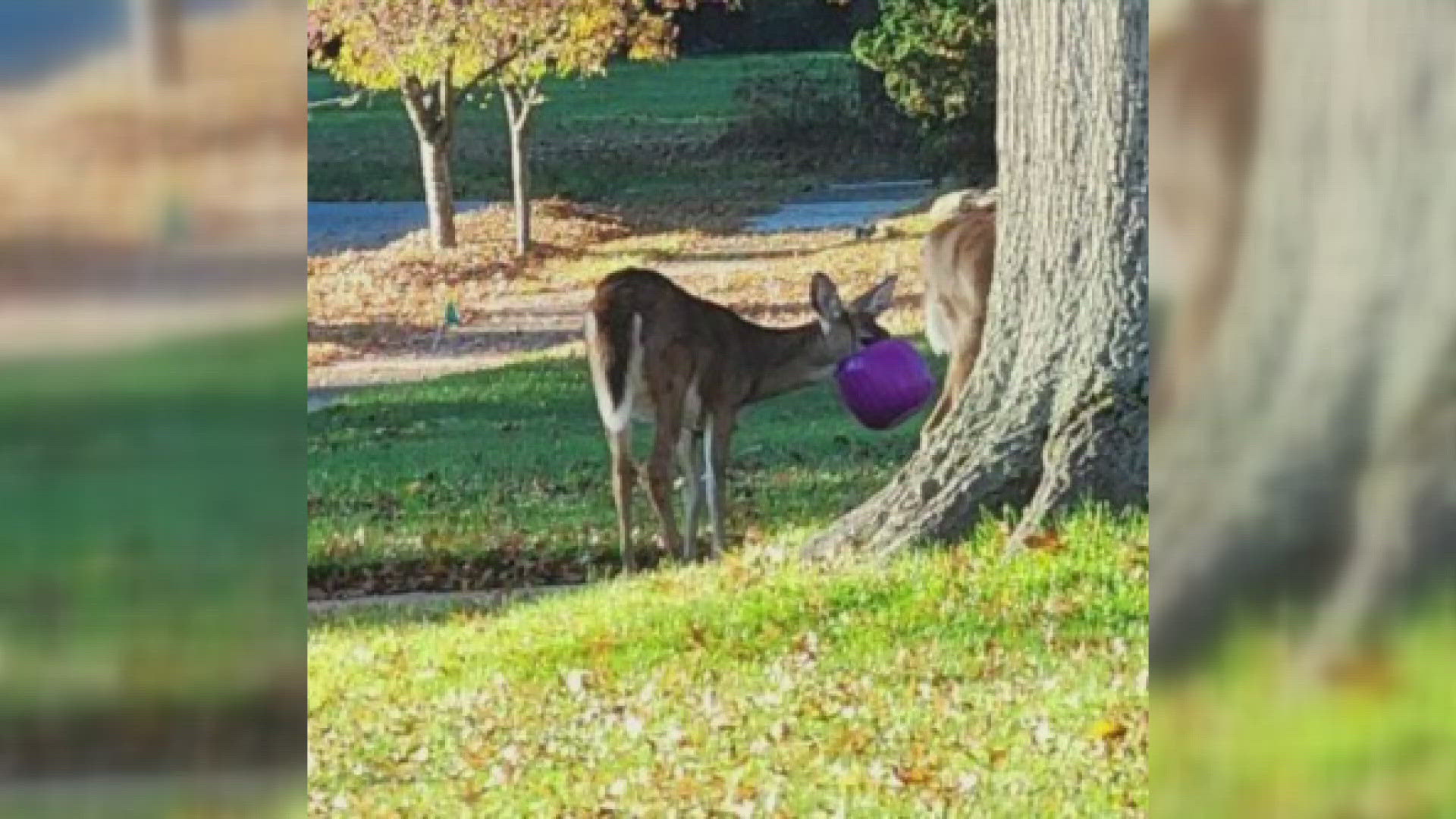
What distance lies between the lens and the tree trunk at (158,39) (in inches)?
173

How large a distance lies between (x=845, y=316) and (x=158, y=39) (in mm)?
2244

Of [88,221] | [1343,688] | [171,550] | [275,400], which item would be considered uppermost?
[88,221]

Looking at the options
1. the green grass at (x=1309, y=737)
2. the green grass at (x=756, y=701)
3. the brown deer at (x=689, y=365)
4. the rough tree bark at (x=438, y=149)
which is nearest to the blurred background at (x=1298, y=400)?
the green grass at (x=1309, y=737)

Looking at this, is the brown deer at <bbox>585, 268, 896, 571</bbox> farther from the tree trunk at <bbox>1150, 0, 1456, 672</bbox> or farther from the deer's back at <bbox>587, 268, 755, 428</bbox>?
the tree trunk at <bbox>1150, 0, 1456, 672</bbox>

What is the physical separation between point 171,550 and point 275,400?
0.35m

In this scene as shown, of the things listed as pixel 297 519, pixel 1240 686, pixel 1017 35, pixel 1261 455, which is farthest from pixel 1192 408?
pixel 297 519

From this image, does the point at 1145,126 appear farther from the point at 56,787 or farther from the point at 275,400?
the point at 56,787

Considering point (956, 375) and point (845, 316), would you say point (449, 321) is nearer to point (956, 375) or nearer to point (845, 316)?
point (845, 316)

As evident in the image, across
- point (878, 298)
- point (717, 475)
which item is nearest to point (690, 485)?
point (717, 475)

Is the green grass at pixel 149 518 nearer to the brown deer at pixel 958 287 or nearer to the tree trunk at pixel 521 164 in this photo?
the tree trunk at pixel 521 164

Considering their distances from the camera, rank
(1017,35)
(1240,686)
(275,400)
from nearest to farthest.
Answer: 1. (275,400)
2. (1240,686)
3. (1017,35)

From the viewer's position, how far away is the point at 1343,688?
544 cm

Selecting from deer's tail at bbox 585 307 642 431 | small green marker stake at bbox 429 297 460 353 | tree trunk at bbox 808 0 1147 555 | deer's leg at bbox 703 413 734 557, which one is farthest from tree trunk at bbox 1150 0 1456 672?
small green marker stake at bbox 429 297 460 353

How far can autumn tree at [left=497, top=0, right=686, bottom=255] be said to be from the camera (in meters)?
5.86
